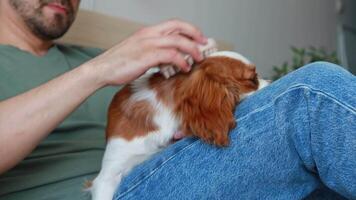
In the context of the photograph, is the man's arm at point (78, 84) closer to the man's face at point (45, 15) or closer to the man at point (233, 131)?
the man at point (233, 131)

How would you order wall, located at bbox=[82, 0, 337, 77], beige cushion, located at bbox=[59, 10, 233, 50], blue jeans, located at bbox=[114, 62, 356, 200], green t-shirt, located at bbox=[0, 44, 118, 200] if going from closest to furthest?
blue jeans, located at bbox=[114, 62, 356, 200]
green t-shirt, located at bbox=[0, 44, 118, 200]
beige cushion, located at bbox=[59, 10, 233, 50]
wall, located at bbox=[82, 0, 337, 77]

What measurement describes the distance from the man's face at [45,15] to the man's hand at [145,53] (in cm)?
60

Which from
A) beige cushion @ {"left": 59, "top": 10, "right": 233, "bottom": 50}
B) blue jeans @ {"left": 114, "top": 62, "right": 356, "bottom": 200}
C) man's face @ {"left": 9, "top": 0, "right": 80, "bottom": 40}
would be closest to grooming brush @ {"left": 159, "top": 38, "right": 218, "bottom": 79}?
blue jeans @ {"left": 114, "top": 62, "right": 356, "bottom": 200}

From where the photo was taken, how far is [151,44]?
846 millimetres

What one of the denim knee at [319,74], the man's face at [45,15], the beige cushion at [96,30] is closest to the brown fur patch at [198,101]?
the denim knee at [319,74]

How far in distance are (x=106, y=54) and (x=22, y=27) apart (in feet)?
2.12

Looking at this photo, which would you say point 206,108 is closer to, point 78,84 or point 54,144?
point 78,84

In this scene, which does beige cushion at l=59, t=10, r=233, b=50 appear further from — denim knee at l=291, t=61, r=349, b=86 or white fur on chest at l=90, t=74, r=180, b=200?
denim knee at l=291, t=61, r=349, b=86

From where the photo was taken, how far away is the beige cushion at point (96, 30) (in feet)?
5.62

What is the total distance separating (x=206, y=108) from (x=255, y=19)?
2307 mm

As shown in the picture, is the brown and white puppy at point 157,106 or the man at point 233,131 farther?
the brown and white puppy at point 157,106

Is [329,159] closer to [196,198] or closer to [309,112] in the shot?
[309,112]

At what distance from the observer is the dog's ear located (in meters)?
0.81

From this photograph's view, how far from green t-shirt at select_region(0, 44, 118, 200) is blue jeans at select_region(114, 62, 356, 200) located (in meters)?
0.24
